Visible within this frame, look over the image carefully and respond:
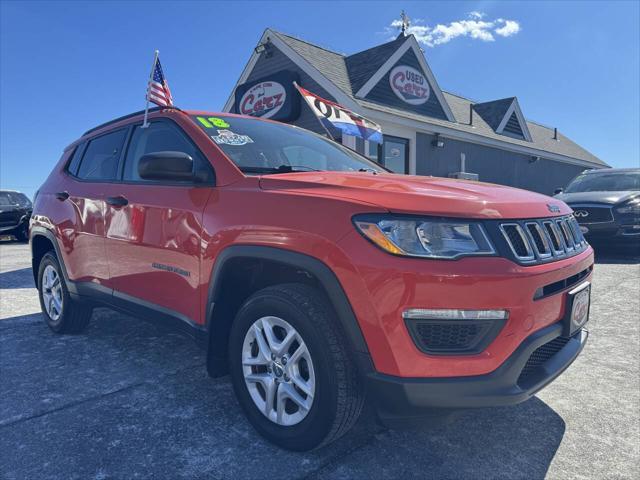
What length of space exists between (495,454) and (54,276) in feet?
12.4

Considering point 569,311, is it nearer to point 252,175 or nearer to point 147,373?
point 252,175

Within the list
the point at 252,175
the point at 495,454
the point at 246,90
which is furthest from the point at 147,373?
the point at 246,90

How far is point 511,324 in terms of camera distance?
5.63 ft

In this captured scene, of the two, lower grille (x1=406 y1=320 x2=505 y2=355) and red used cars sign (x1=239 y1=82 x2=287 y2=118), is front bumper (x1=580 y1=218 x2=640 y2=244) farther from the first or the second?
red used cars sign (x1=239 y1=82 x2=287 y2=118)

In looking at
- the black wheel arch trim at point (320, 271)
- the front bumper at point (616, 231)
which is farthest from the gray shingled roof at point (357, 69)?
the black wheel arch trim at point (320, 271)

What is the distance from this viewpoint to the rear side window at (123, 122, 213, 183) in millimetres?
2637

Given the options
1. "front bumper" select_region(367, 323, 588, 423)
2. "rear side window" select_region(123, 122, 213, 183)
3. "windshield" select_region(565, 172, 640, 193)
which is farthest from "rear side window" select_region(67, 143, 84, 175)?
"windshield" select_region(565, 172, 640, 193)

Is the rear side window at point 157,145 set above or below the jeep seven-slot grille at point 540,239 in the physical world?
Result: above

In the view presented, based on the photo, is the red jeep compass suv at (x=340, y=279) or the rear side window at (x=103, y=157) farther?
the rear side window at (x=103, y=157)

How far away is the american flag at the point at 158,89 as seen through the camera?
3783 millimetres

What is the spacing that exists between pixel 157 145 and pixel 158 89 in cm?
120

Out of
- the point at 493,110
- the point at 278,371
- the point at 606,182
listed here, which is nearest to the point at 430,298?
the point at 278,371

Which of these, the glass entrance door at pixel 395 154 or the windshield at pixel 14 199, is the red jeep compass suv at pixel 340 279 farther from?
the windshield at pixel 14 199

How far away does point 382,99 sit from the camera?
1212 cm
